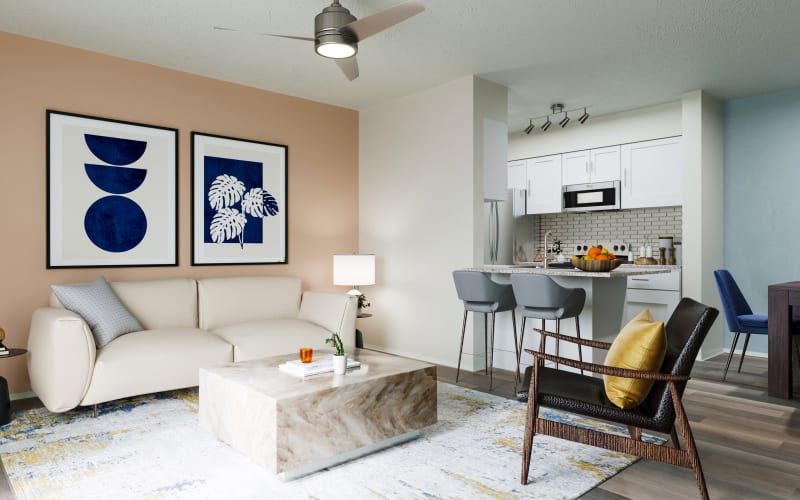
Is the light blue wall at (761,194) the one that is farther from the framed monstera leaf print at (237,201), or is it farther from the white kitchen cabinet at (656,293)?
the framed monstera leaf print at (237,201)

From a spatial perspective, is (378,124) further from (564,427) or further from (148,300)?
(564,427)

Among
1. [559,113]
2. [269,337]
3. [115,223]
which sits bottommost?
[269,337]

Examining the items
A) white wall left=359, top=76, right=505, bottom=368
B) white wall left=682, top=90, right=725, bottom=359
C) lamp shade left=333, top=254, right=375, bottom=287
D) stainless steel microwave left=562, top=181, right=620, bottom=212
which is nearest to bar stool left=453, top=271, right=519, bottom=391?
white wall left=359, top=76, right=505, bottom=368

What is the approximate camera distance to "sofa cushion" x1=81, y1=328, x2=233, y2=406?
3.33 m

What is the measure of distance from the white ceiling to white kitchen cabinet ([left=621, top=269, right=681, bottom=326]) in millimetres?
1873

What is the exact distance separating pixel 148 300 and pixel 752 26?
485 centimetres

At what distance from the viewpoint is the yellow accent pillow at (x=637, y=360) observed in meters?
2.27

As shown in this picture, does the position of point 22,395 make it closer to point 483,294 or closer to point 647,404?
point 483,294

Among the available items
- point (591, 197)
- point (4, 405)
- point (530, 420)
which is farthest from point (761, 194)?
point (4, 405)

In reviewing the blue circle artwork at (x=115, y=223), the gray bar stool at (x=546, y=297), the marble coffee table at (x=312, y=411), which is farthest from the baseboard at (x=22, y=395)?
the gray bar stool at (x=546, y=297)

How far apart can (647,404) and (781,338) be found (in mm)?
2350

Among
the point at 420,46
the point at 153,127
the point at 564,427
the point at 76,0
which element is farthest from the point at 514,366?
the point at 76,0

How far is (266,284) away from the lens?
4.88 metres

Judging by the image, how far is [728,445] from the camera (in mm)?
2957
